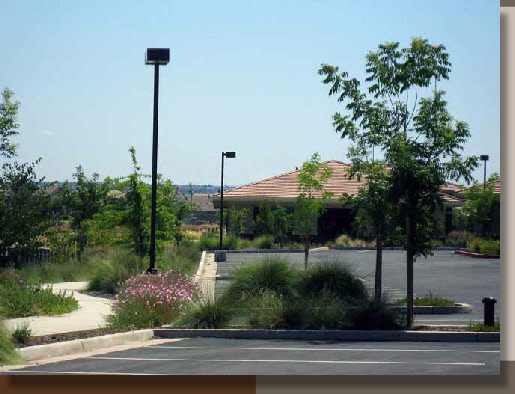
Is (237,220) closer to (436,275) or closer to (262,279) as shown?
(436,275)

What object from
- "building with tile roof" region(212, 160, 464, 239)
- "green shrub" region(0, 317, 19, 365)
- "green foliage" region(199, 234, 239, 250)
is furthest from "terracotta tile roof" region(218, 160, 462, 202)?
"green shrub" region(0, 317, 19, 365)

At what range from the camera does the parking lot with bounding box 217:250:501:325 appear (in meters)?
17.5

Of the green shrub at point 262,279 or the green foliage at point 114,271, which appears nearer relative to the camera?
Result: the green shrub at point 262,279

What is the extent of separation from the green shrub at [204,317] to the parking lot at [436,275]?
2.88 m

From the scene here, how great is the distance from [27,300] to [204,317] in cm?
410

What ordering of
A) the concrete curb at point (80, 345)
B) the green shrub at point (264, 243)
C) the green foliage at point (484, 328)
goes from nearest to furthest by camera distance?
the concrete curb at point (80, 345) → the green foliage at point (484, 328) → the green shrub at point (264, 243)

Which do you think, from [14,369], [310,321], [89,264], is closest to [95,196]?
[89,264]

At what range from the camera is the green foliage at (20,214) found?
17.1m

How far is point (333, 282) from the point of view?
15797 mm

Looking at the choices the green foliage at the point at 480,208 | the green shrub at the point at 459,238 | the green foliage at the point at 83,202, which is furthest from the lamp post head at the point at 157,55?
the green shrub at the point at 459,238

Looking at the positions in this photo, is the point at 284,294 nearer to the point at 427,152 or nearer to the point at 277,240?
the point at 427,152

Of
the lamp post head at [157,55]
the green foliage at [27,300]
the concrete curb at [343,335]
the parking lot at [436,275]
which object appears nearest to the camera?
the concrete curb at [343,335]

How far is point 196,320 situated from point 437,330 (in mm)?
4335

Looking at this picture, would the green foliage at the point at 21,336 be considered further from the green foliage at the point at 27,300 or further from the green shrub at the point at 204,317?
the green shrub at the point at 204,317
